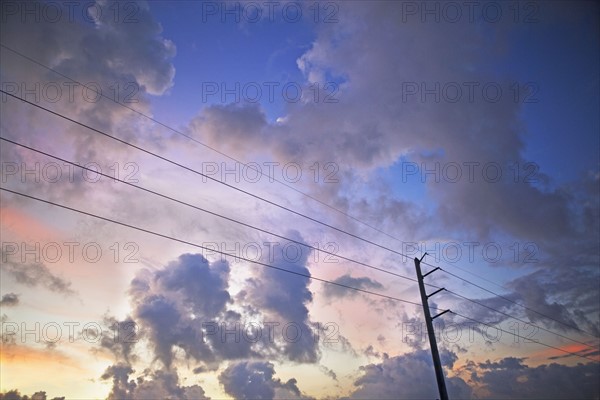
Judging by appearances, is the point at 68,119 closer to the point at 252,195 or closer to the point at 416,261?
the point at 252,195

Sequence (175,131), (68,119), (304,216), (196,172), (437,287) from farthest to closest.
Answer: (437,287), (304,216), (175,131), (196,172), (68,119)

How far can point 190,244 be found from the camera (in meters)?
15.6

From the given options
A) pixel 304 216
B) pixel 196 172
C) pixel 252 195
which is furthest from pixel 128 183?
pixel 304 216

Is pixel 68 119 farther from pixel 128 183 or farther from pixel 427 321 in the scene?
pixel 427 321

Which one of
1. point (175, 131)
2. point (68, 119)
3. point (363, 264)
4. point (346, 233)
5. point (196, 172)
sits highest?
point (175, 131)

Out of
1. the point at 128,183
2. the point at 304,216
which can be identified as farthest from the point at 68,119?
the point at 304,216

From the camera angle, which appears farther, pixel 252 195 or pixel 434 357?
pixel 434 357

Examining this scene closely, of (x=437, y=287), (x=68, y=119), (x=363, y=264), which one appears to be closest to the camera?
(x=68, y=119)

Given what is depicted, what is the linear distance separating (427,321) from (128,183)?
65.3 feet

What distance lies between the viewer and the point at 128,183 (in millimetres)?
13562

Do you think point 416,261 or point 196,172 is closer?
point 196,172

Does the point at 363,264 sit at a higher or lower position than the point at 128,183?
lower

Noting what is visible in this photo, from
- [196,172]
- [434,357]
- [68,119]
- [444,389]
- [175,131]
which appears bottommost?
[444,389]

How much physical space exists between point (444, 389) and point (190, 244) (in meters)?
17.0
